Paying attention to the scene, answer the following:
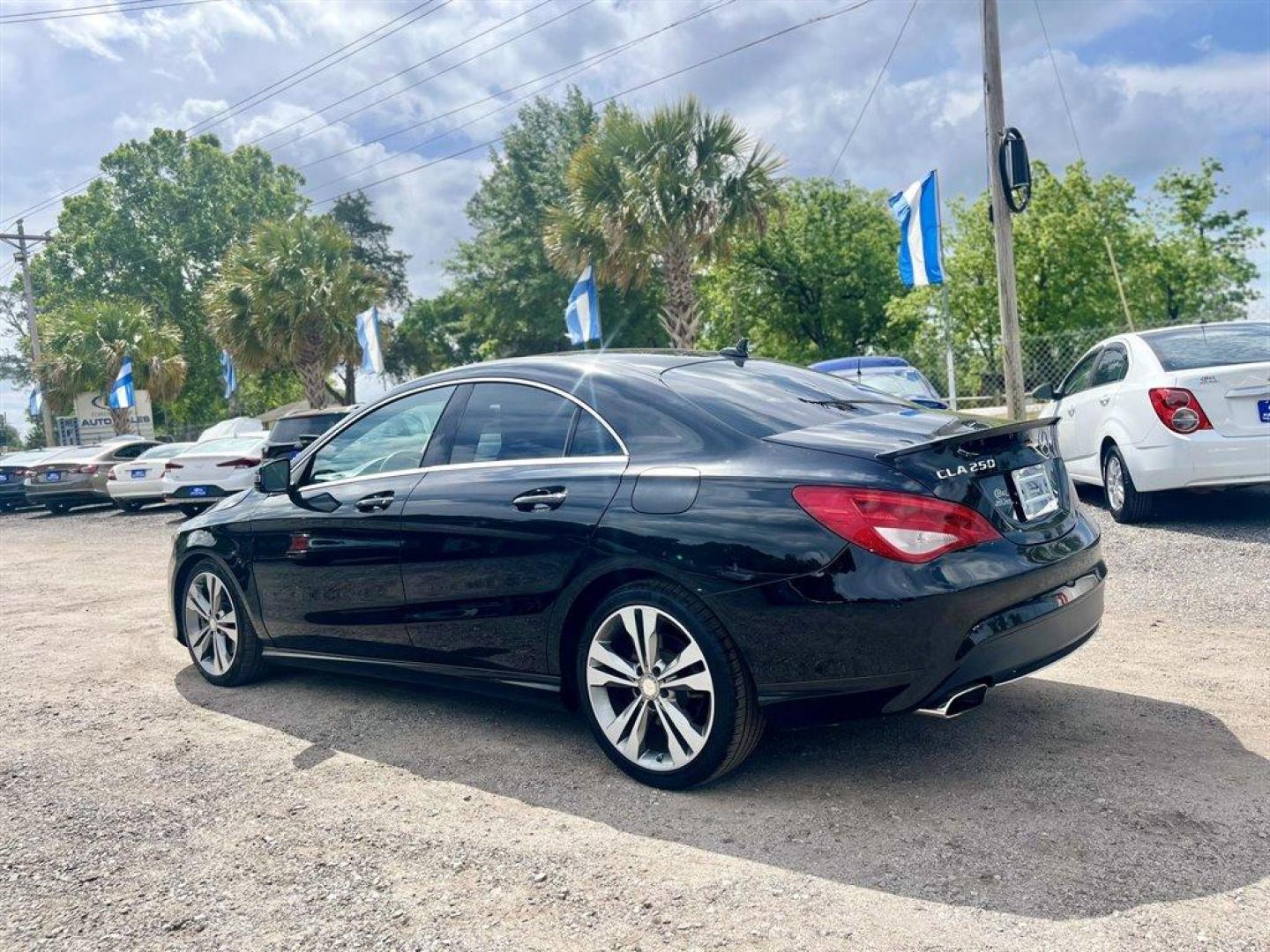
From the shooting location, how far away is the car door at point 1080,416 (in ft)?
29.0

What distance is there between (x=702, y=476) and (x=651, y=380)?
0.61m

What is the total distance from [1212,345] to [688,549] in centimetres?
631

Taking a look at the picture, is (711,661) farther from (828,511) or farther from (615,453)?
(615,453)

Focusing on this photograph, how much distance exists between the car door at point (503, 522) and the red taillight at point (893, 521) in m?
0.80

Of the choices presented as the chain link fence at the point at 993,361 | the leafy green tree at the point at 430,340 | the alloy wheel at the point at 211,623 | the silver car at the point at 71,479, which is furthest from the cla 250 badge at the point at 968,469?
the leafy green tree at the point at 430,340

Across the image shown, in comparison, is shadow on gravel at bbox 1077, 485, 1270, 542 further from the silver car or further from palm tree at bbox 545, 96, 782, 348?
the silver car

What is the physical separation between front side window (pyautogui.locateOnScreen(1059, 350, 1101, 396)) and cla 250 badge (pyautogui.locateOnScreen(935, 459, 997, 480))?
6.21 m

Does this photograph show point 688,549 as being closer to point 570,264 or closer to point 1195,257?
point 570,264

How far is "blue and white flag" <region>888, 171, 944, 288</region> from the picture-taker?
16672 millimetres

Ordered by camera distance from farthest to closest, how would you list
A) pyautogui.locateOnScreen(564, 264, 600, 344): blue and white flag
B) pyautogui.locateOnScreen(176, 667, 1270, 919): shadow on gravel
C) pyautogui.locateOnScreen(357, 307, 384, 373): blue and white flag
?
pyautogui.locateOnScreen(357, 307, 384, 373): blue and white flag → pyautogui.locateOnScreen(564, 264, 600, 344): blue and white flag → pyautogui.locateOnScreen(176, 667, 1270, 919): shadow on gravel

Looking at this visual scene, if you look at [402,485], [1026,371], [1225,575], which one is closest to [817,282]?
[1026,371]

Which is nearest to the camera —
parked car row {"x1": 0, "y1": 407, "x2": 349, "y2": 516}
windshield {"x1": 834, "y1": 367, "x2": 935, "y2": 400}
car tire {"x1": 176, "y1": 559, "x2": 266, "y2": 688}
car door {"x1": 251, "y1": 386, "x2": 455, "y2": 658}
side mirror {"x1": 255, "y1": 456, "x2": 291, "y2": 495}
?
car door {"x1": 251, "y1": 386, "x2": 455, "y2": 658}

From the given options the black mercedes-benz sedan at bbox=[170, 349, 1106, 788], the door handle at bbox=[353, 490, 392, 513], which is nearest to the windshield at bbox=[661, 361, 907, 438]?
the black mercedes-benz sedan at bbox=[170, 349, 1106, 788]

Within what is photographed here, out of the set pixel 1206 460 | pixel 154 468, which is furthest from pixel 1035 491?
pixel 154 468
